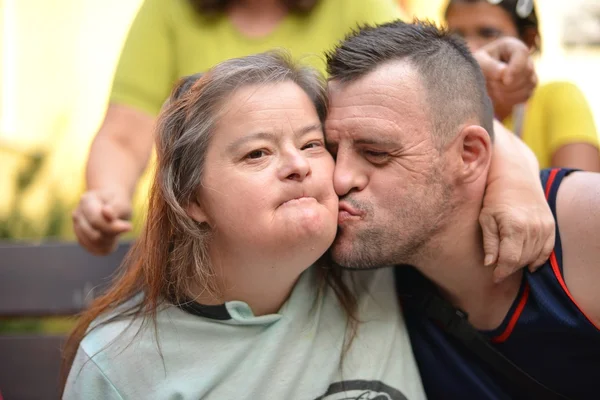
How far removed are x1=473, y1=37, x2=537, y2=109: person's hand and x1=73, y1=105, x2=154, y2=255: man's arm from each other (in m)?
0.92

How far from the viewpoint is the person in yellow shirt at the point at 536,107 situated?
7.55 ft

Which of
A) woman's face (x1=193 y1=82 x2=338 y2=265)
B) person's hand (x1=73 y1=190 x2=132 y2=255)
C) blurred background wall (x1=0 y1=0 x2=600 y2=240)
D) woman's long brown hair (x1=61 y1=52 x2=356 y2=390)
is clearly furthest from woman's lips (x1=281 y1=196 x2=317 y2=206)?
blurred background wall (x1=0 y1=0 x2=600 y2=240)

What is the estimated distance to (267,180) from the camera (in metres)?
1.45

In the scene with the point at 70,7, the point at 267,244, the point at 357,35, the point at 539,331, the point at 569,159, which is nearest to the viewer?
the point at 267,244

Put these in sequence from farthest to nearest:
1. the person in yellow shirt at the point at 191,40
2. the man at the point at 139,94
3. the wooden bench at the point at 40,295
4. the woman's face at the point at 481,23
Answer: the wooden bench at the point at 40,295
the woman's face at the point at 481,23
the person in yellow shirt at the point at 191,40
the man at the point at 139,94

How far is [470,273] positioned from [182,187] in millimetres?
682

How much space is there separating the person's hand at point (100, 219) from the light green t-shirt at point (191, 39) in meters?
0.45

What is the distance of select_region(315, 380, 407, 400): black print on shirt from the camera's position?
1575mm

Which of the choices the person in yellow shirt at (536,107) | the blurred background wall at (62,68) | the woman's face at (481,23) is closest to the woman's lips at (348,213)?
the person in yellow shirt at (536,107)

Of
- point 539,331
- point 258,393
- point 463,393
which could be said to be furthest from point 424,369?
point 258,393

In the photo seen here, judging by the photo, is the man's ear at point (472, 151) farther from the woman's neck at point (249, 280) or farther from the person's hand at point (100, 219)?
the person's hand at point (100, 219)

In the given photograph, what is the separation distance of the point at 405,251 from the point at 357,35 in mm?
519

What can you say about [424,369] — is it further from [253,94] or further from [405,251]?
[253,94]

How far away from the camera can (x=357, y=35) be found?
68.7 inches
